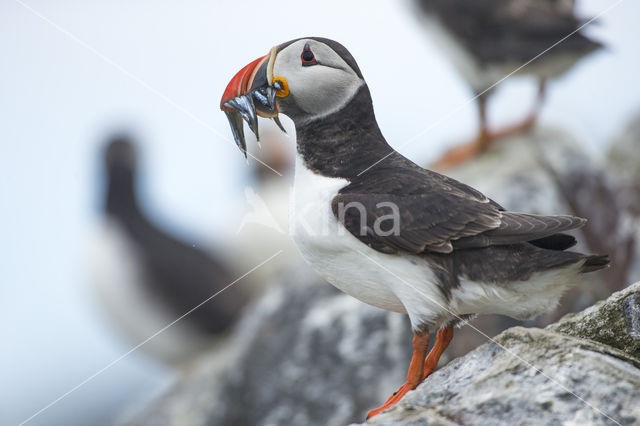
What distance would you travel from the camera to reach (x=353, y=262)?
352 centimetres

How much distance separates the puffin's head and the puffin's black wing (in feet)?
1.56

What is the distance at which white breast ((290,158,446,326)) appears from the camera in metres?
3.40

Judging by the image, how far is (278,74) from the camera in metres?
3.58

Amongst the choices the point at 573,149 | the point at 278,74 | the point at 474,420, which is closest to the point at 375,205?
the point at 278,74

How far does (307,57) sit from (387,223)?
2.78ft

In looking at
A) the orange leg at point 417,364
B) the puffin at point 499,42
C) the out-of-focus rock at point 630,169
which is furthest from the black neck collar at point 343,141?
the puffin at point 499,42

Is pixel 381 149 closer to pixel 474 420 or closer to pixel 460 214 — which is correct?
pixel 460 214

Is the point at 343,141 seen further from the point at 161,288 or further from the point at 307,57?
the point at 161,288

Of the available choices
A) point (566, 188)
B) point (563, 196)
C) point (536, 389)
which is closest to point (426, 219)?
point (536, 389)

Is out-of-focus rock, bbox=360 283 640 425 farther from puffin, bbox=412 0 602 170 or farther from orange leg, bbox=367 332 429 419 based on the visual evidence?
puffin, bbox=412 0 602 170

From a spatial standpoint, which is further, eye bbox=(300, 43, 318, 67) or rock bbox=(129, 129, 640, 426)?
eye bbox=(300, 43, 318, 67)

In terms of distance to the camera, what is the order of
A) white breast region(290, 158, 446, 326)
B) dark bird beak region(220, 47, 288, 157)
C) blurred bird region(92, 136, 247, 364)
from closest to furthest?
white breast region(290, 158, 446, 326) → dark bird beak region(220, 47, 288, 157) → blurred bird region(92, 136, 247, 364)

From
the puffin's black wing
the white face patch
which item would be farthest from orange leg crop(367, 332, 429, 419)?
the white face patch

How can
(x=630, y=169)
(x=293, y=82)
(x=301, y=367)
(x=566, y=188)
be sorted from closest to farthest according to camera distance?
(x=293, y=82) < (x=301, y=367) < (x=566, y=188) < (x=630, y=169)
